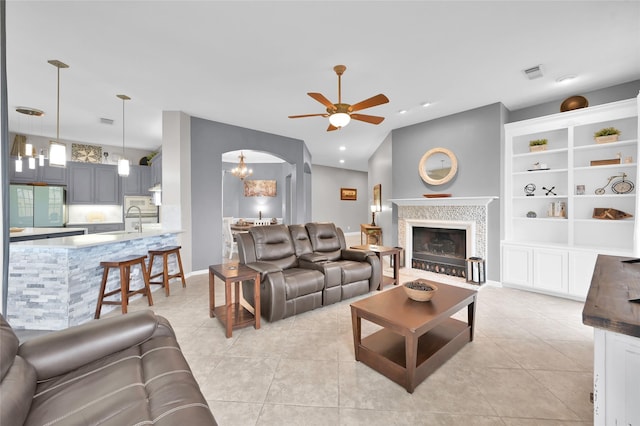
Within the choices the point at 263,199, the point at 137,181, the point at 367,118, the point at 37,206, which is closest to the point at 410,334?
the point at 367,118

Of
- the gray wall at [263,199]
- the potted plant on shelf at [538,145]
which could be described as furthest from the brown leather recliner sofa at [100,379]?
the gray wall at [263,199]

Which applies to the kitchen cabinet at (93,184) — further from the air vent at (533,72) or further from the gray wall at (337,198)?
the air vent at (533,72)

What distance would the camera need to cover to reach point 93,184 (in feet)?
20.3

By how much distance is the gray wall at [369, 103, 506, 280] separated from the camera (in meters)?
4.18

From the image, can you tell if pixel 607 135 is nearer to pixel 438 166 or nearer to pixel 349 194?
pixel 438 166

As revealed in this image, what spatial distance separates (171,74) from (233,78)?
2.41 feet

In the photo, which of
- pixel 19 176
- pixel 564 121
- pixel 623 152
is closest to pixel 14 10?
pixel 19 176

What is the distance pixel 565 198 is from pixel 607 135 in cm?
93

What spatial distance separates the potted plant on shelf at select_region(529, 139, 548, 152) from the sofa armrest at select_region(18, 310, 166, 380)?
16.8ft

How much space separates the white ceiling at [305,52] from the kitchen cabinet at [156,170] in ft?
6.32

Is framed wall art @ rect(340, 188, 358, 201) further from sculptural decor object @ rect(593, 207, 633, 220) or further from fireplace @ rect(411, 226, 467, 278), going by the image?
sculptural decor object @ rect(593, 207, 633, 220)

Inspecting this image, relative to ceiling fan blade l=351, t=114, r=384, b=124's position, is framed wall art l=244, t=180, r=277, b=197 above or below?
below

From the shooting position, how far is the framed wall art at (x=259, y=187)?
8.99 meters

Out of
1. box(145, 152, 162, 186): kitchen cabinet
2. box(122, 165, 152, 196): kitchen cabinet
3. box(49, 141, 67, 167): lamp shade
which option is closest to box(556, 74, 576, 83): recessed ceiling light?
box(49, 141, 67, 167): lamp shade
